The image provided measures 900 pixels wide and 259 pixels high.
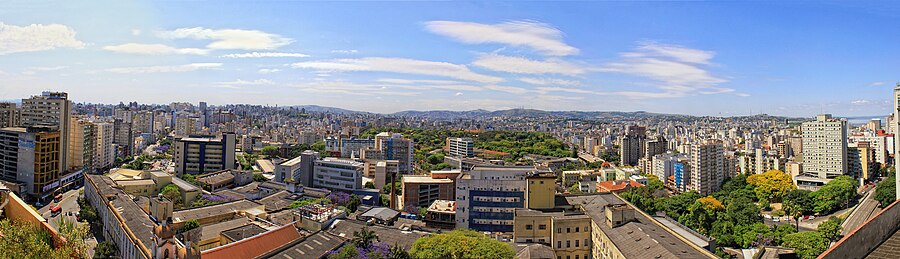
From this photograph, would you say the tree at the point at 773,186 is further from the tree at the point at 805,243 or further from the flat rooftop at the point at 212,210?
the flat rooftop at the point at 212,210

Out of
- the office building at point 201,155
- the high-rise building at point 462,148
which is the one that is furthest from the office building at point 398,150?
the office building at point 201,155

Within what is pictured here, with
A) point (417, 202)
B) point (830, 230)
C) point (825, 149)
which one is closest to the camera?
point (830, 230)

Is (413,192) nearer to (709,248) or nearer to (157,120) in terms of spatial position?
(709,248)

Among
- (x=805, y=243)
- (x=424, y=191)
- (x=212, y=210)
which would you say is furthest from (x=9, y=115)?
(x=805, y=243)

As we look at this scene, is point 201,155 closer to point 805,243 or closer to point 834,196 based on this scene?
point 805,243

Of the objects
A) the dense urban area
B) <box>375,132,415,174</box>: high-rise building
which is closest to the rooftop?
the dense urban area

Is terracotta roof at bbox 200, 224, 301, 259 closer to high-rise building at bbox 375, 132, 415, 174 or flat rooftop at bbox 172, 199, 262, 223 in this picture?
flat rooftop at bbox 172, 199, 262, 223
